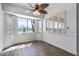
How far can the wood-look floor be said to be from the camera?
1737mm

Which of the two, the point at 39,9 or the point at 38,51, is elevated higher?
the point at 39,9

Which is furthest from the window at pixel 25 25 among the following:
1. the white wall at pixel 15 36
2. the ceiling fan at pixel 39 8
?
the ceiling fan at pixel 39 8

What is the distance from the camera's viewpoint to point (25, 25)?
1815mm

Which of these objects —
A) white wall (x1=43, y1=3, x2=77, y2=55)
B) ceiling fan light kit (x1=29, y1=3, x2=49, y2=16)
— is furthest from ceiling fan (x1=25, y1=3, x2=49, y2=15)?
white wall (x1=43, y1=3, x2=77, y2=55)

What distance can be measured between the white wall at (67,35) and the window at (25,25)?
238 mm

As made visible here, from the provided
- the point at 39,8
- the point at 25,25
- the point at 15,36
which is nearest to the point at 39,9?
the point at 39,8

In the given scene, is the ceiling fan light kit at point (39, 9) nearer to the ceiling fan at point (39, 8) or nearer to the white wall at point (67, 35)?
the ceiling fan at point (39, 8)

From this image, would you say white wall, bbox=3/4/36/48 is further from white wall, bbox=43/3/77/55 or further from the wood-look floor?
white wall, bbox=43/3/77/55

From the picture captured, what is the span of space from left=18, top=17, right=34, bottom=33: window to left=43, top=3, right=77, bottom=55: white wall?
0.78 feet

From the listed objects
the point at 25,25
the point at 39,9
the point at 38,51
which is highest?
the point at 39,9

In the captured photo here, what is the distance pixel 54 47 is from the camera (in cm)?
183

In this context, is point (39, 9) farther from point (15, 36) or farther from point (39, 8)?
point (15, 36)

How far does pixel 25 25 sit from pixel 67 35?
2.48 ft

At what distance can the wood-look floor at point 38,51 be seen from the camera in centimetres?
174
